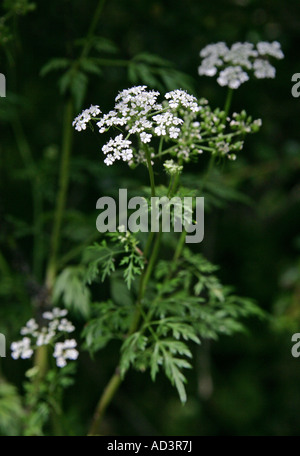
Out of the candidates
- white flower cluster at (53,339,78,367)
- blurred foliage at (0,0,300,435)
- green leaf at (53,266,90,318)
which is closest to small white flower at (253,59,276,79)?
blurred foliage at (0,0,300,435)

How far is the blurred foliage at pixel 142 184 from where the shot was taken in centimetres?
224

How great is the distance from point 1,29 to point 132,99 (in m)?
0.86

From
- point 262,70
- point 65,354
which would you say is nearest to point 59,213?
point 65,354

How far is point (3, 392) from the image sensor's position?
7.38ft

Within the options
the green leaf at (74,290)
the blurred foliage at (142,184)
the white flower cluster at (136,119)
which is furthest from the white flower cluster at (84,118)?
the green leaf at (74,290)

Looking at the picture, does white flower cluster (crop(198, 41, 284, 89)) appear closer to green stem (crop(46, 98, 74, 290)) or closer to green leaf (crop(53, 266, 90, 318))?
green stem (crop(46, 98, 74, 290))

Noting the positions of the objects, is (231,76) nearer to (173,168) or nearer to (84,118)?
(173,168)

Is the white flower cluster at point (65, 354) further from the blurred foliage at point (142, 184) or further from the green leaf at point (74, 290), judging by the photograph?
the blurred foliage at point (142, 184)

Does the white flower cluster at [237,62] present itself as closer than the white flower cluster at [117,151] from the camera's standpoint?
No

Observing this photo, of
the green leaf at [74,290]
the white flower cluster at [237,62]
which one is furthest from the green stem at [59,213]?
the white flower cluster at [237,62]

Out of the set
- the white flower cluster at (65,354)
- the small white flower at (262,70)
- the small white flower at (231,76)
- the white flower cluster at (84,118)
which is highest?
the small white flower at (262,70)

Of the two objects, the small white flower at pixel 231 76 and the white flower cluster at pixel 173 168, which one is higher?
the small white flower at pixel 231 76

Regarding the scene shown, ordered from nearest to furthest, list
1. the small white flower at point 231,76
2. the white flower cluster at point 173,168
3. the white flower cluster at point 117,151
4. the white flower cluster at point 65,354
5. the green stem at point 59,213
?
the white flower cluster at point 117,151, the white flower cluster at point 173,168, the white flower cluster at point 65,354, the small white flower at point 231,76, the green stem at point 59,213

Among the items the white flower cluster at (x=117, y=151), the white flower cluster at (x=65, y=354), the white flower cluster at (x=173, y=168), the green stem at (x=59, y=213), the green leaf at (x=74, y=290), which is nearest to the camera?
the white flower cluster at (x=117, y=151)
